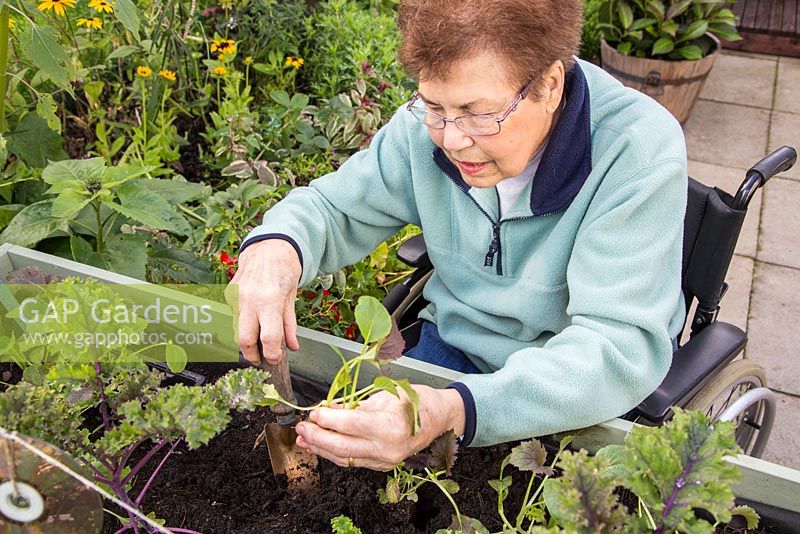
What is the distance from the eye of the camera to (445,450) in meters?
1.18

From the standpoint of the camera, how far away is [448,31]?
1.16m

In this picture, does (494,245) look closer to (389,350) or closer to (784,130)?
(389,350)

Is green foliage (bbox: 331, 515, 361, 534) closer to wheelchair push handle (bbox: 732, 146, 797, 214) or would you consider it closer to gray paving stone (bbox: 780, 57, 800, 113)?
wheelchair push handle (bbox: 732, 146, 797, 214)

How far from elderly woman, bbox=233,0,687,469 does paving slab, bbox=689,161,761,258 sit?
181 cm

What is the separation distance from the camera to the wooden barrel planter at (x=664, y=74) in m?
3.56

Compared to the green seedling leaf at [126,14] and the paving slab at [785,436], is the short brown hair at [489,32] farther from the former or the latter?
the paving slab at [785,436]

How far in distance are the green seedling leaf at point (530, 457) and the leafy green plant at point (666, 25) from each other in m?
2.80

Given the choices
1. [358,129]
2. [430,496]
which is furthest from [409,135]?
[358,129]

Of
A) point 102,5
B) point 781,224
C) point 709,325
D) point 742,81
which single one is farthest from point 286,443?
point 742,81

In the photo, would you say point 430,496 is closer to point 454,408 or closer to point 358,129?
point 454,408

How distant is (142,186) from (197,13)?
140 centimetres

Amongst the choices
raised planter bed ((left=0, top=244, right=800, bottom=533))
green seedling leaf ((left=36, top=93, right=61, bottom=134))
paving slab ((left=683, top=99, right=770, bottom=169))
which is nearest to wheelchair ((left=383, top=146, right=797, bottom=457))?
raised planter bed ((left=0, top=244, right=800, bottom=533))

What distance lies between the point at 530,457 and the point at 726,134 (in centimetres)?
325

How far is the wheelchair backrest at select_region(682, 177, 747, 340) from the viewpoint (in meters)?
1.58
